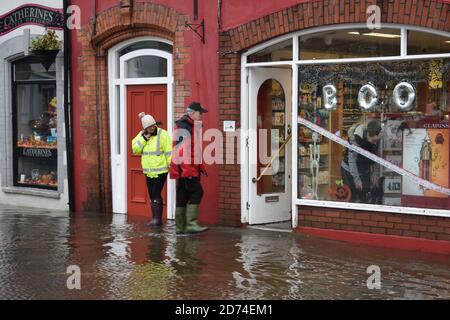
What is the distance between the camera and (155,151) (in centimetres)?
1173

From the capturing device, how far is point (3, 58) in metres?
15.1

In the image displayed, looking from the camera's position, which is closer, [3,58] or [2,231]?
[2,231]

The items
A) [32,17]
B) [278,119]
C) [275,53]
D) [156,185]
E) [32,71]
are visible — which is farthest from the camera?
[32,71]

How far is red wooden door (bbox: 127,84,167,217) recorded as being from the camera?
12875mm

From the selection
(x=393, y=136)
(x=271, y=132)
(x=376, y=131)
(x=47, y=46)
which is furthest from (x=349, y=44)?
(x=47, y=46)

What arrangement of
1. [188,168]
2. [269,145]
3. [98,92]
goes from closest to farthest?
[188,168] → [269,145] → [98,92]

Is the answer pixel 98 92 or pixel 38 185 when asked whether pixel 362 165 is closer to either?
pixel 98 92

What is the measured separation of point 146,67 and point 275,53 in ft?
8.50
